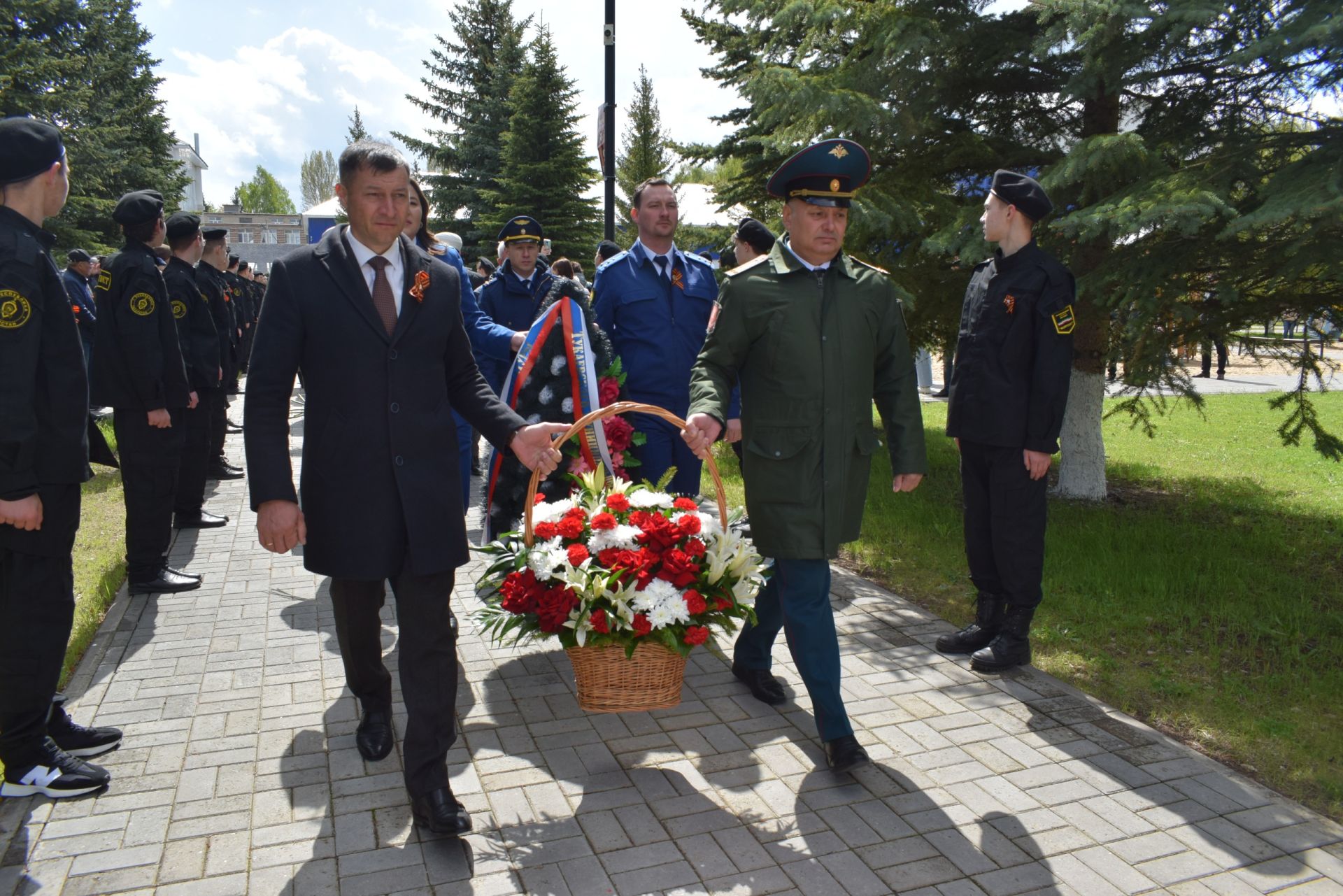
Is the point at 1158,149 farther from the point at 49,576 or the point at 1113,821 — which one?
the point at 49,576

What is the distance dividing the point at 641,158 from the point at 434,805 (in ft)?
86.8

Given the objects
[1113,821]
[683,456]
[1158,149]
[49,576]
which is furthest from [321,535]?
[1158,149]

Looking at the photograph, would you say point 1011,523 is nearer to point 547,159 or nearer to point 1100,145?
point 1100,145

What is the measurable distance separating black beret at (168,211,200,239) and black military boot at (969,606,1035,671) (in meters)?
6.30

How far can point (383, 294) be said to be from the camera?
3.32m

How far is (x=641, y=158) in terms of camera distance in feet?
91.8

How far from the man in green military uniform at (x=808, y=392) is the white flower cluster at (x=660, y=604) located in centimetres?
44

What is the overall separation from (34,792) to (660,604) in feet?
7.99

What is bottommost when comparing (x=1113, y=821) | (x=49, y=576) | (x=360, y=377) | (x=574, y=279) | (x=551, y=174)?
(x=1113, y=821)

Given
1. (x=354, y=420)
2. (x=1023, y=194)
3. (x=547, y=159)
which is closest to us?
(x=354, y=420)

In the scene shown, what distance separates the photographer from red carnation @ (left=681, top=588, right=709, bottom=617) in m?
3.81

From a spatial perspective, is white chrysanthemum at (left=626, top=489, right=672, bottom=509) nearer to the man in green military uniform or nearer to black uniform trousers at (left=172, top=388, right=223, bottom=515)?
the man in green military uniform

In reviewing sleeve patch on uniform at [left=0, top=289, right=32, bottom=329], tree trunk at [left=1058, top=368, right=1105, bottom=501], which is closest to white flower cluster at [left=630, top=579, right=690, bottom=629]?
sleeve patch on uniform at [left=0, top=289, right=32, bottom=329]

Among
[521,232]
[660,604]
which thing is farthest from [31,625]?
[521,232]
